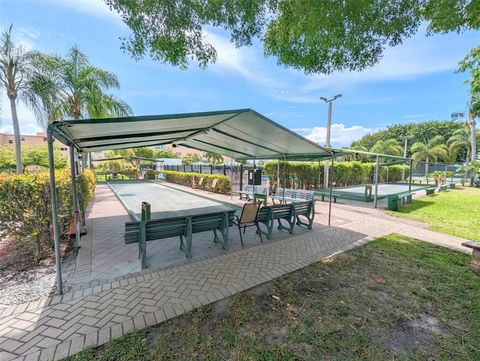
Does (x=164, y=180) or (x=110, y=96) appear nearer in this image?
(x=110, y=96)

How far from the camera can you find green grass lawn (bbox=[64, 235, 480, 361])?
2.23m

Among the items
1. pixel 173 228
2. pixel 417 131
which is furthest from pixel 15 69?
pixel 417 131

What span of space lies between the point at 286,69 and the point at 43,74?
11494mm

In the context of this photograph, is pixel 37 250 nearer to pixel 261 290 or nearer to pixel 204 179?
pixel 261 290

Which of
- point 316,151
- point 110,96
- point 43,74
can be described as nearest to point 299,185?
point 316,151

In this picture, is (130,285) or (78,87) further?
(78,87)

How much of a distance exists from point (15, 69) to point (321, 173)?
58.6ft

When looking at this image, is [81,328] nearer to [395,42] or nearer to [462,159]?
[395,42]

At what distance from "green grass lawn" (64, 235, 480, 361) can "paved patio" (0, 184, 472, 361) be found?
262mm

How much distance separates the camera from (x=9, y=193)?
12.1 ft

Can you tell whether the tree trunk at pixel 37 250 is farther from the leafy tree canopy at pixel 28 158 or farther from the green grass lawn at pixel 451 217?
the leafy tree canopy at pixel 28 158

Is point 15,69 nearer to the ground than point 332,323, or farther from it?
farther from it

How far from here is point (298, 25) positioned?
12.8ft

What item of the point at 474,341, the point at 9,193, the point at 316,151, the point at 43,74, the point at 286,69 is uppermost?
the point at 43,74
